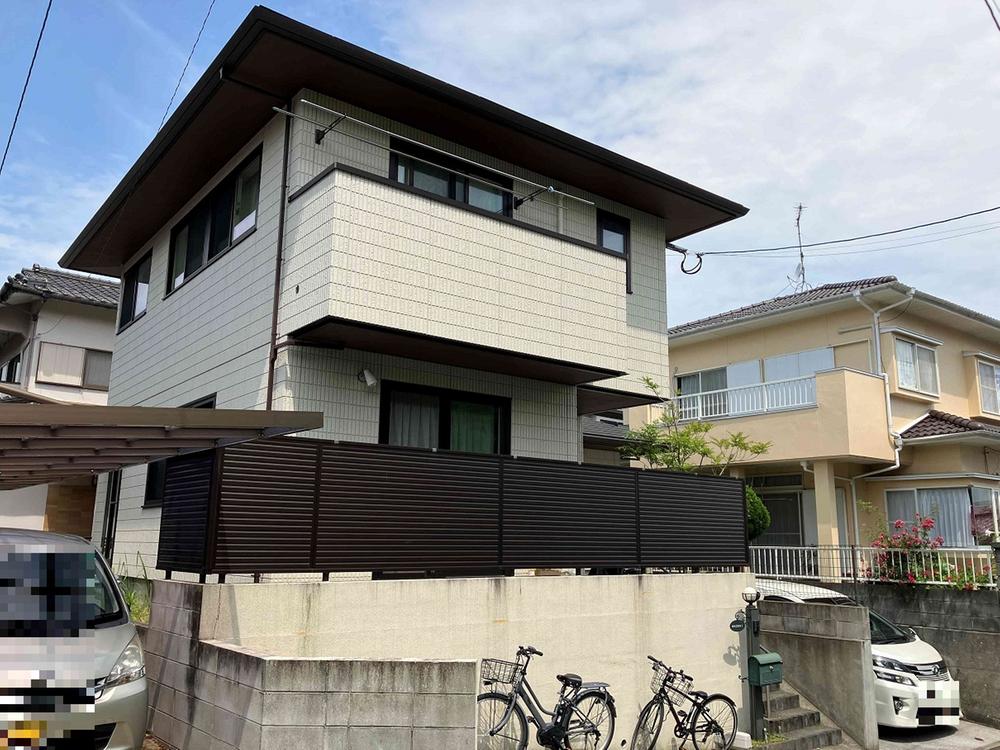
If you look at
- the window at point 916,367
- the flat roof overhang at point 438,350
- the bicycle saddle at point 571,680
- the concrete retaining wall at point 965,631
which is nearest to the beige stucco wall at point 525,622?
the bicycle saddle at point 571,680

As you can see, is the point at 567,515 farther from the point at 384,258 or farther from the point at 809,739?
the point at 809,739

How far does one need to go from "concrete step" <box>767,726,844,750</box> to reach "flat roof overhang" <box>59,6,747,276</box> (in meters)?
7.96

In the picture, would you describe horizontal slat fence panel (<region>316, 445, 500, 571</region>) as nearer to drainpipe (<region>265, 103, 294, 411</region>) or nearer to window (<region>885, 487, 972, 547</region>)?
drainpipe (<region>265, 103, 294, 411</region>)

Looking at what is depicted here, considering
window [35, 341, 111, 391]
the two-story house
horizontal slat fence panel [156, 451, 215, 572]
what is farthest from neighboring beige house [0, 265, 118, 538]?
horizontal slat fence panel [156, 451, 215, 572]

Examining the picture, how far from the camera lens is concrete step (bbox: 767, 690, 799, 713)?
10.6 metres

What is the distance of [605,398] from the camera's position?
1270cm

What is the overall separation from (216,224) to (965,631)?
13442 mm

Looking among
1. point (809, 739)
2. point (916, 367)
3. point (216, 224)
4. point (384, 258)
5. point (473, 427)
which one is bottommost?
point (809, 739)

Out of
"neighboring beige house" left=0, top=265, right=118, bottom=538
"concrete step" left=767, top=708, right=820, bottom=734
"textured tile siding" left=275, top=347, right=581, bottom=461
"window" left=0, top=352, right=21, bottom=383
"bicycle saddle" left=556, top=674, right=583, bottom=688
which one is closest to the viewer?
"bicycle saddle" left=556, top=674, right=583, bottom=688

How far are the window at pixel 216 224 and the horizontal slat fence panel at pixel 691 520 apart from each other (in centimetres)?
628

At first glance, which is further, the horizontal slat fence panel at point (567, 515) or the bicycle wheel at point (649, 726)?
the bicycle wheel at point (649, 726)

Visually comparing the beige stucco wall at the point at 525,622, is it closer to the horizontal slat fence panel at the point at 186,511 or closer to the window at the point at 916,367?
the horizontal slat fence panel at the point at 186,511

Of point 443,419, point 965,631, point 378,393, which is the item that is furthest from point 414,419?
point 965,631

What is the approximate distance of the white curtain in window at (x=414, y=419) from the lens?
9.92 metres
